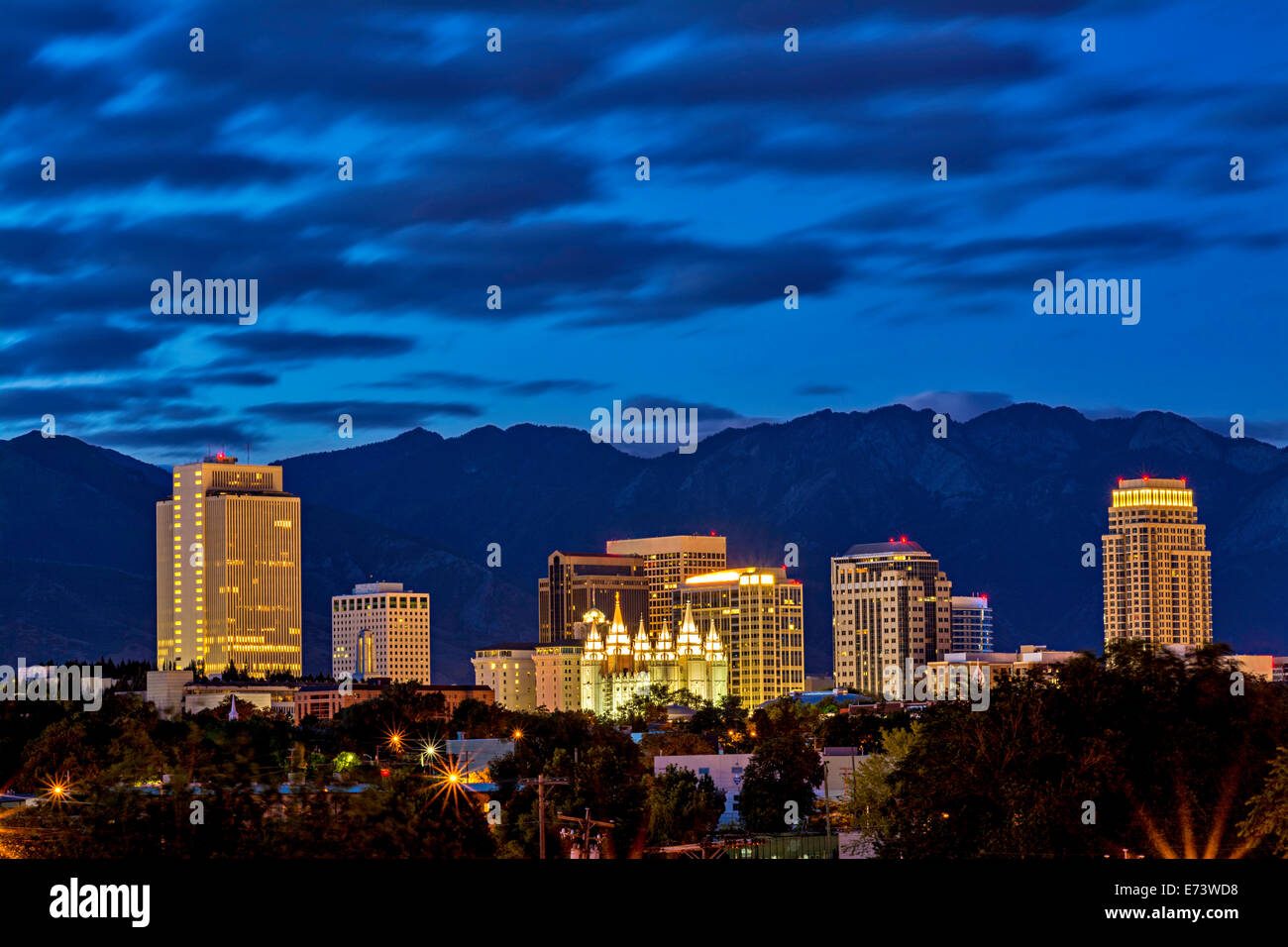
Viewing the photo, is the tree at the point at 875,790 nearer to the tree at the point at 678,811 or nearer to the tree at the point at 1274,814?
the tree at the point at 678,811

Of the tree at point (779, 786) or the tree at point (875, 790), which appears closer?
the tree at point (875, 790)

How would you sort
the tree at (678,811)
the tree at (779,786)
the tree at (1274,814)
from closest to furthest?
the tree at (1274,814), the tree at (678,811), the tree at (779,786)

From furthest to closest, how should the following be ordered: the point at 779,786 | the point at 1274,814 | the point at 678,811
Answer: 1. the point at 779,786
2. the point at 678,811
3. the point at 1274,814

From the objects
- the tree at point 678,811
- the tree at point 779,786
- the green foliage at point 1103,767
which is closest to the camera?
the green foliage at point 1103,767

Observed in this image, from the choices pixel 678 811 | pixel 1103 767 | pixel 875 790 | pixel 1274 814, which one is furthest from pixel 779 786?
pixel 1274 814

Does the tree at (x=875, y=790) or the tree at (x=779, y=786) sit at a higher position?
the tree at (x=875, y=790)

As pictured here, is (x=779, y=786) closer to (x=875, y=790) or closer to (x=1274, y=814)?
(x=875, y=790)

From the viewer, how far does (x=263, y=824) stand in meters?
46.7

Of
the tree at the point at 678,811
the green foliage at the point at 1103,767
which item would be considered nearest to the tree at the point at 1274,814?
the green foliage at the point at 1103,767

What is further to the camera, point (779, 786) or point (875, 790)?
point (779, 786)
